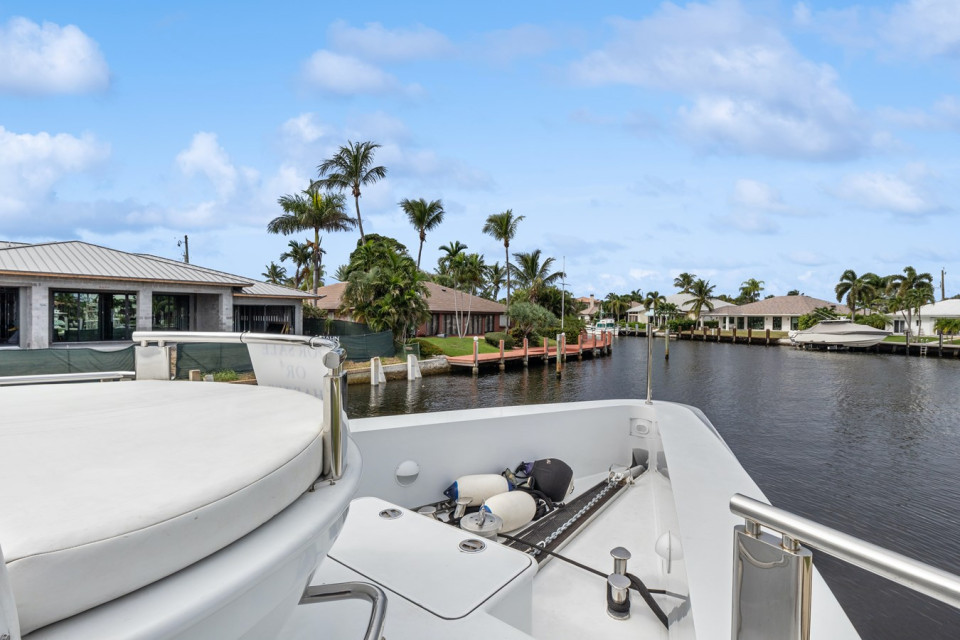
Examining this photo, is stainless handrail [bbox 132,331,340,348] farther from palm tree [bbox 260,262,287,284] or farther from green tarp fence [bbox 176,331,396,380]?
palm tree [bbox 260,262,287,284]

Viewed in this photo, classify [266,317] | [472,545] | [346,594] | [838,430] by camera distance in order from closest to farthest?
[346,594], [472,545], [838,430], [266,317]

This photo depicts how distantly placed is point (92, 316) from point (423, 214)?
24.1m

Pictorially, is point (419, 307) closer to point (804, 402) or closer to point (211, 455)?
point (804, 402)

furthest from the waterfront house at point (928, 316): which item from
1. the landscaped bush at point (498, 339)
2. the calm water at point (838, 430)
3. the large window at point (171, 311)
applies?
the large window at point (171, 311)

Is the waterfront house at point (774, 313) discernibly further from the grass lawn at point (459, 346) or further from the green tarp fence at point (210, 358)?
the green tarp fence at point (210, 358)

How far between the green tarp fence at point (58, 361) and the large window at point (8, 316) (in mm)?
8169

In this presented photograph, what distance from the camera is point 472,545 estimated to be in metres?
2.38

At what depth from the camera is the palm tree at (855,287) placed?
5928cm

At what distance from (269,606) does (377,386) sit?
58.1 feet

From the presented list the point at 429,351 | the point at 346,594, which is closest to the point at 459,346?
the point at 429,351

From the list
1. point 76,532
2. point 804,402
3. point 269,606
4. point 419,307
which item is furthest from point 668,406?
point 419,307

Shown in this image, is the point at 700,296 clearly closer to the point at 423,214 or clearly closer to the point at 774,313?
the point at 774,313

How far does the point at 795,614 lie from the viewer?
842mm

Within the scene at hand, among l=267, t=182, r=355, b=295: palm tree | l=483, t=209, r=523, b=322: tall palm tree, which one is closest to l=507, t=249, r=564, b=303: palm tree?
l=483, t=209, r=523, b=322: tall palm tree
